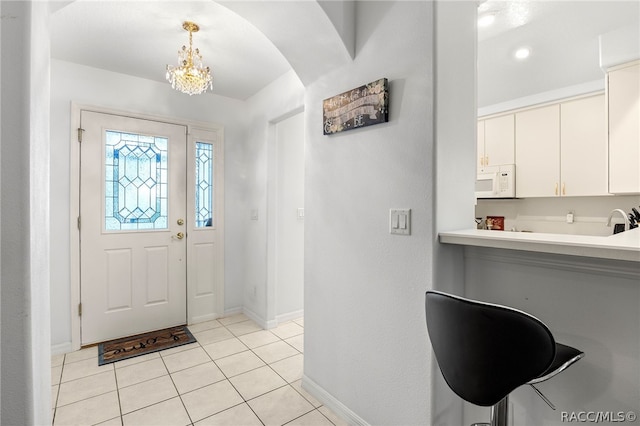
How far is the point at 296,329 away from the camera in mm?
3168

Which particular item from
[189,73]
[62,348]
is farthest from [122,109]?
[62,348]

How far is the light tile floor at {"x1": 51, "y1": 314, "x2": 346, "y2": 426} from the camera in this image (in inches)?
71.6

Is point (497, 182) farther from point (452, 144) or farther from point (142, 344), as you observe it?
point (142, 344)

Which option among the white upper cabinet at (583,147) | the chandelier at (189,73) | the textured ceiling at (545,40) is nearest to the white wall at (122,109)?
the chandelier at (189,73)

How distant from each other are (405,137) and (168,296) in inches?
112

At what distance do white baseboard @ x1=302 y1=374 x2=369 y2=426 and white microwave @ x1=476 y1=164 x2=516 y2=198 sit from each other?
3.11 m

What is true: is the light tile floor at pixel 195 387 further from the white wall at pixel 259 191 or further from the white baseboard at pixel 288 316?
the white wall at pixel 259 191

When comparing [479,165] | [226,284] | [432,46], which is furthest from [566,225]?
[226,284]

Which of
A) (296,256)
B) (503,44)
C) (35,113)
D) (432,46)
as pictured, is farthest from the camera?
(296,256)

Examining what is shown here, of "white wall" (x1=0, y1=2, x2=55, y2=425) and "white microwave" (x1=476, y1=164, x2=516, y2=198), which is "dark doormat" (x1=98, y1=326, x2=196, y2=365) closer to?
"white wall" (x1=0, y1=2, x2=55, y2=425)

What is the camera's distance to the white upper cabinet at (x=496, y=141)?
147 inches

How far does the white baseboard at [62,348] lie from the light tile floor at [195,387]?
6 centimetres

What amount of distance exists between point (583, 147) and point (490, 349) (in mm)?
3414

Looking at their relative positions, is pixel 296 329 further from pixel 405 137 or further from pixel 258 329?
pixel 405 137
